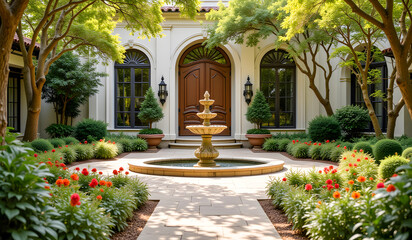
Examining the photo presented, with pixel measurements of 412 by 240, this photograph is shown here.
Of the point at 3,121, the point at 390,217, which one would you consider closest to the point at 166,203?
the point at 3,121

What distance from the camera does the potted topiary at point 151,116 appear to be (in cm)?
1443

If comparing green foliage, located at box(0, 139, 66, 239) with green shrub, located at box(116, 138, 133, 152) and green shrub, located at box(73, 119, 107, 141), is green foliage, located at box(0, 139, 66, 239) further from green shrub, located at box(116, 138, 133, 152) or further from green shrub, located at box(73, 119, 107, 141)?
green shrub, located at box(73, 119, 107, 141)

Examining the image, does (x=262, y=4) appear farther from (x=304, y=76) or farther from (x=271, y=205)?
(x=271, y=205)

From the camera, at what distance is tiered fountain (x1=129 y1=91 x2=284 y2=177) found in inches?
319

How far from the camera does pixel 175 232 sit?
4.05 m

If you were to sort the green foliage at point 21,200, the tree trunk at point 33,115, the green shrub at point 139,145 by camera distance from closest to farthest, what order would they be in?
the green foliage at point 21,200, the tree trunk at point 33,115, the green shrub at point 139,145

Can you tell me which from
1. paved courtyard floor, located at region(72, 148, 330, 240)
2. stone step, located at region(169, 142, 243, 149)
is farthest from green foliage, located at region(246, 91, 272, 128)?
paved courtyard floor, located at region(72, 148, 330, 240)

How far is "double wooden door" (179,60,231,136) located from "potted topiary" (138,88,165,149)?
1.82 m

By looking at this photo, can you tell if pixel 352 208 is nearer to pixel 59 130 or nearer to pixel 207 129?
pixel 207 129

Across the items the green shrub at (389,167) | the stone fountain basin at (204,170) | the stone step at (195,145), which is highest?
the green shrub at (389,167)

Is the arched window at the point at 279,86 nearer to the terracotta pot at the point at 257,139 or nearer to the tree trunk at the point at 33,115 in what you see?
the terracotta pot at the point at 257,139

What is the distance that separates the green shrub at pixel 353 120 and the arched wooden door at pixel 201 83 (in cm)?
513

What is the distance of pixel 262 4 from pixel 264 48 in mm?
2384

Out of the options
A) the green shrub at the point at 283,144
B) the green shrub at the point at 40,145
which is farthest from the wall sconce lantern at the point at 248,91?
the green shrub at the point at 40,145
